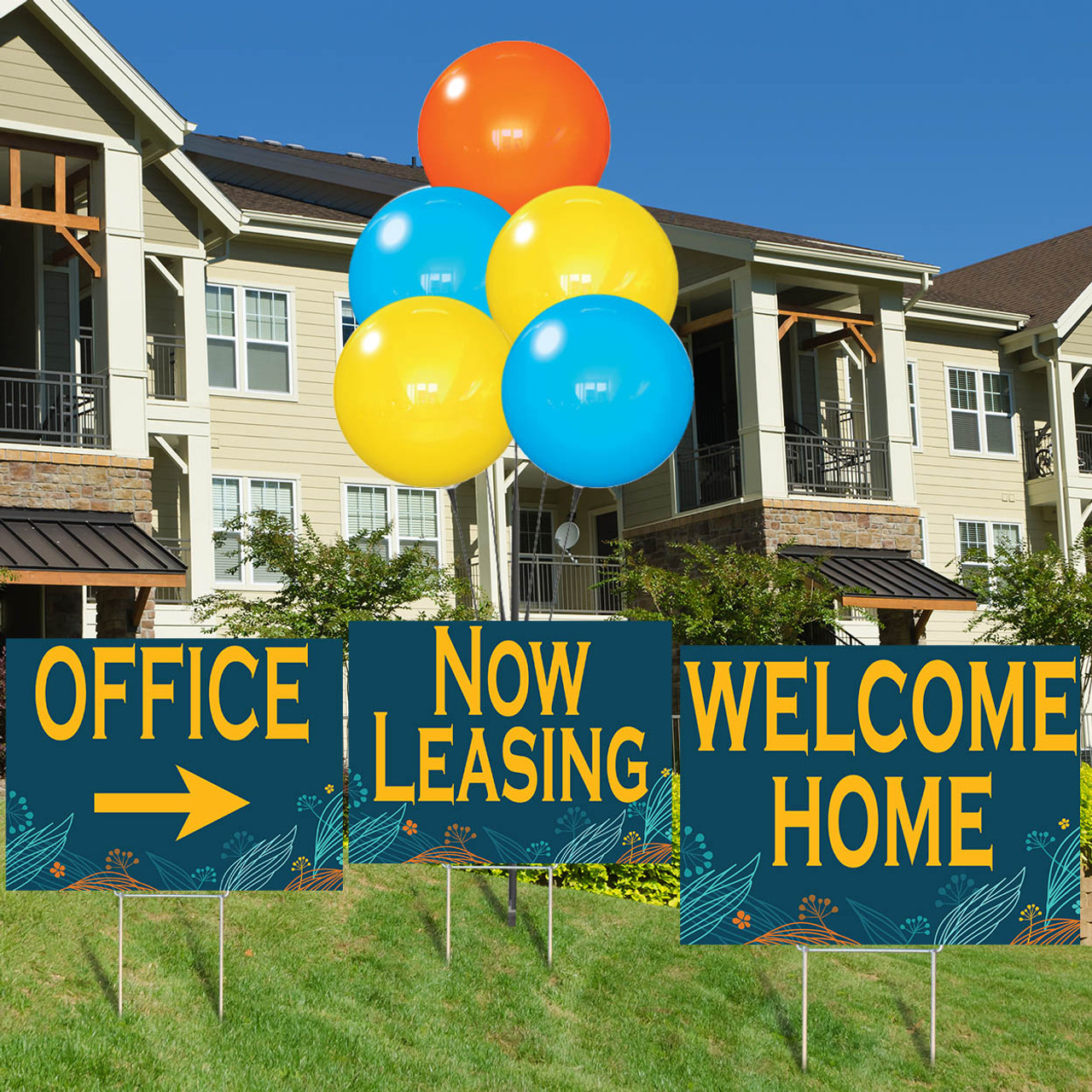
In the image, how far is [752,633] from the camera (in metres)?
15.3

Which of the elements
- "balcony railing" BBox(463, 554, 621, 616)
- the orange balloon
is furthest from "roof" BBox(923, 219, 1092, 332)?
the orange balloon

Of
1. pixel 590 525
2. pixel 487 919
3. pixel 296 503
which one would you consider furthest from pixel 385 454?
pixel 590 525

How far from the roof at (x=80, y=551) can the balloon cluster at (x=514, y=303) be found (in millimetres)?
7424

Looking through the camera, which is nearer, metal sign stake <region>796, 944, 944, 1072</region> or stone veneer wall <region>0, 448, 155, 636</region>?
metal sign stake <region>796, 944, 944, 1072</region>

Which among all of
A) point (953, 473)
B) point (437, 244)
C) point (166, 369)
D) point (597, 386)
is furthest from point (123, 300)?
point (953, 473)

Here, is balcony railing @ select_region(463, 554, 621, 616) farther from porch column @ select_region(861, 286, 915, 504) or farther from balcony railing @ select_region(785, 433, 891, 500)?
porch column @ select_region(861, 286, 915, 504)

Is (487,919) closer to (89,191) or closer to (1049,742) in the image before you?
(1049,742)

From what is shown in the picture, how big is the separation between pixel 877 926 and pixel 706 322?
53.4ft

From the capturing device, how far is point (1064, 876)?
7566mm

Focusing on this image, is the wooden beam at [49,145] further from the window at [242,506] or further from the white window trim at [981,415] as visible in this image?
the white window trim at [981,415]

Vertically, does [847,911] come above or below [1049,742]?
below

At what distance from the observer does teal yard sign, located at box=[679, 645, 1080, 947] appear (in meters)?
7.50

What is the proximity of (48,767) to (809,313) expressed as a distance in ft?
56.9

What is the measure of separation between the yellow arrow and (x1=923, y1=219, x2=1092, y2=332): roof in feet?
70.9
